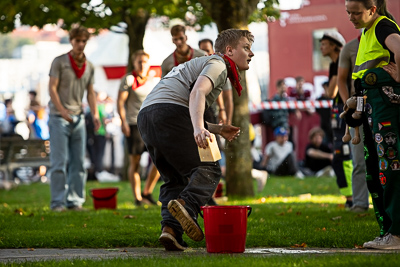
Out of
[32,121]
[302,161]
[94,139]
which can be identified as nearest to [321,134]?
[302,161]

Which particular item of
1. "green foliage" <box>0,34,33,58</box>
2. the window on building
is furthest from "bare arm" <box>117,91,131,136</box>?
"green foliage" <box>0,34,33,58</box>

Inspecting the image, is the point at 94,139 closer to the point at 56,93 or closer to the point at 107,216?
the point at 56,93

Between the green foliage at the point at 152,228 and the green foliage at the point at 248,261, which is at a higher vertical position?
the green foliage at the point at 248,261

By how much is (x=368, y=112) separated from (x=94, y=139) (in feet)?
56.2

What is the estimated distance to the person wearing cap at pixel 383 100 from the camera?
675 cm

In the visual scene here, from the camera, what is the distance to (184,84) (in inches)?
270

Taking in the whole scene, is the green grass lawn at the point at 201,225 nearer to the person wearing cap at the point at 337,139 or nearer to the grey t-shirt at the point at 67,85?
the person wearing cap at the point at 337,139

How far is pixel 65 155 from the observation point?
1153 cm

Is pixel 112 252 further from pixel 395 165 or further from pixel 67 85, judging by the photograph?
pixel 67 85

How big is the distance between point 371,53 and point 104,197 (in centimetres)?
588

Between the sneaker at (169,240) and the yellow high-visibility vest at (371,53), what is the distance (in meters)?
2.08

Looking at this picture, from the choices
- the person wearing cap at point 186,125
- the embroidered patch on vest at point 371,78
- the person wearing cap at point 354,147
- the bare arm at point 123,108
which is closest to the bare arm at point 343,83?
the person wearing cap at point 354,147

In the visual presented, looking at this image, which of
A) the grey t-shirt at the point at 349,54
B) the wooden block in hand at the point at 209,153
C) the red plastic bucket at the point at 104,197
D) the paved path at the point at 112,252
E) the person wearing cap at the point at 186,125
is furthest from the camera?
the red plastic bucket at the point at 104,197

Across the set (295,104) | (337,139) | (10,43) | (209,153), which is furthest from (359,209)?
(10,43)
